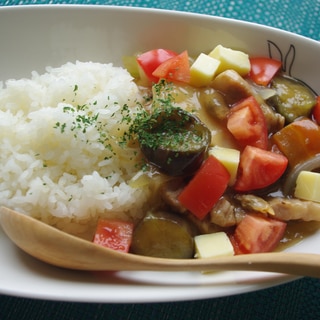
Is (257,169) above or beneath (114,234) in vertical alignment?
above

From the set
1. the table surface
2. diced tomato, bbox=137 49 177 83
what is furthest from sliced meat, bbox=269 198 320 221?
diced tomato, bbox=137 49 177 83

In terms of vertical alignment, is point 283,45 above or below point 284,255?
above

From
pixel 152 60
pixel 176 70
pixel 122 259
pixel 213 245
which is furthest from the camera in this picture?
pixel 152 60

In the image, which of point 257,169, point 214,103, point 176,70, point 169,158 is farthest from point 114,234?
point 176,70

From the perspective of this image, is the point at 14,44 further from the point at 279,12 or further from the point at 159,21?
the point at 279,12

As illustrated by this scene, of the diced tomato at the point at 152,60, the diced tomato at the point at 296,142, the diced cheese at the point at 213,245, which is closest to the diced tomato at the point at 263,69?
the diced tomato at the point at 296,142

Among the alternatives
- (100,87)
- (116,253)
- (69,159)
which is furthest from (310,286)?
(100,87)

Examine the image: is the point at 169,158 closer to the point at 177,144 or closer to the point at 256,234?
the point at 177,144
